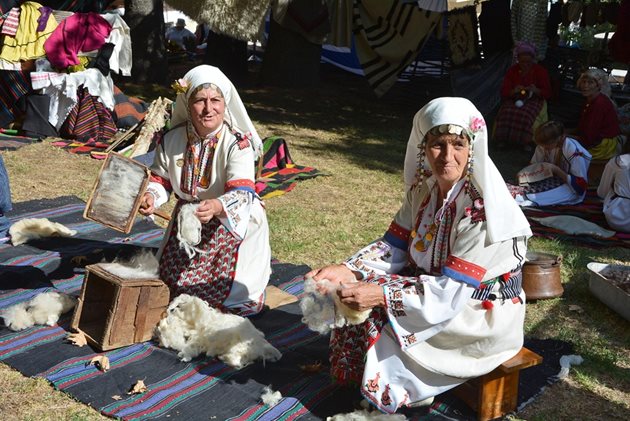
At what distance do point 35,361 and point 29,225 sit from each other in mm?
2057

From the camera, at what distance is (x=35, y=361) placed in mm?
3865

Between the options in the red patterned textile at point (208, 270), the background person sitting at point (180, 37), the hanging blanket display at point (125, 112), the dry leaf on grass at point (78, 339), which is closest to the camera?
the dry leaf on grass at point (78, 339)

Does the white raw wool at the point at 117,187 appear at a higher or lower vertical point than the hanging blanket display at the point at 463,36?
lower

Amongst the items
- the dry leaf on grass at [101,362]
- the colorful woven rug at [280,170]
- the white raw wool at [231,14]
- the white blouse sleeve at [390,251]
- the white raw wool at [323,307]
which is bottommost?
the dry leaf on grass at [101,362]

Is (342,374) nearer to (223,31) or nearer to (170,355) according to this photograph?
(170,355)

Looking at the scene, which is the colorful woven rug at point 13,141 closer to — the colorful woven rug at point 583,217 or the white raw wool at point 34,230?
the white raw wool at point 34,230

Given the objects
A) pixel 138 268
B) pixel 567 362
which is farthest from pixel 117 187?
pixel 567 362

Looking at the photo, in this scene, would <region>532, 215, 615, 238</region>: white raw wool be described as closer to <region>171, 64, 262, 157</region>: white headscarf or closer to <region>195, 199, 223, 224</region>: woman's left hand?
<region>171, 64, 262, 157</region>: white headscarf

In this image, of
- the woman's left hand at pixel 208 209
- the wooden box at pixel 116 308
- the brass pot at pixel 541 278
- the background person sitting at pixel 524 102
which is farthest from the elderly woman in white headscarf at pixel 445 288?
the background person sitting at pixel 524 102

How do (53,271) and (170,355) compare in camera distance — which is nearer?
(170,355)

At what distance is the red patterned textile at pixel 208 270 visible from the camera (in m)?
4.32

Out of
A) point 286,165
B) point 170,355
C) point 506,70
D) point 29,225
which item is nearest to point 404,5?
point 506,70

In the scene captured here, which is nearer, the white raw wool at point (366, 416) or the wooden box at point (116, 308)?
the white raw wool at point (366, 416)

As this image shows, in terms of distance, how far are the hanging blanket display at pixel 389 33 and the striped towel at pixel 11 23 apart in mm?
5018
